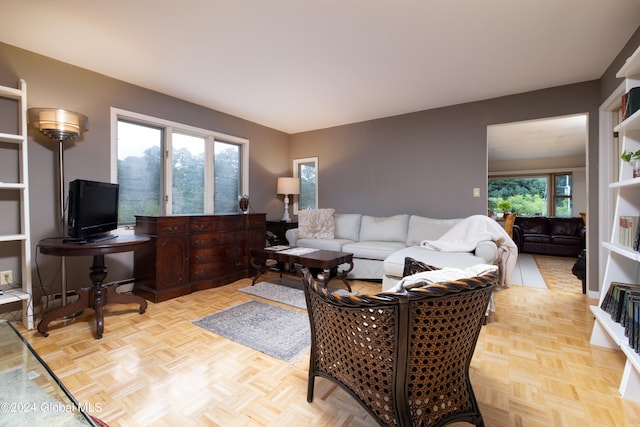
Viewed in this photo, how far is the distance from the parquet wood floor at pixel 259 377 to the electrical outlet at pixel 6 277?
2.01ft

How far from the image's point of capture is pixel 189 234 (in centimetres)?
319

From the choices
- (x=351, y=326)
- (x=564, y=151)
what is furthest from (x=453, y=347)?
(x=564, y=151)

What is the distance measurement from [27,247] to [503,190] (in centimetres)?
978

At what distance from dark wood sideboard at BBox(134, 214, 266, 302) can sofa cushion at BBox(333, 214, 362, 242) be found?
1.39 meters

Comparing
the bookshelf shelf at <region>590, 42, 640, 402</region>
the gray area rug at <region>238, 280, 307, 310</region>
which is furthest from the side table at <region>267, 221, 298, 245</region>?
the bookshelf shelf at <region>590, 42, 640, 402</region>

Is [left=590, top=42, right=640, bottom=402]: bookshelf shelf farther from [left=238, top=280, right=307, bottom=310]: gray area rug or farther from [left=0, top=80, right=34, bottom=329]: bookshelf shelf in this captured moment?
[left=0, top=80, right=34, bottom=329]: bookshelf shelf

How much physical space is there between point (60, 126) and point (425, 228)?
3990 mm

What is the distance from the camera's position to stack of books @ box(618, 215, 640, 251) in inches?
65.1

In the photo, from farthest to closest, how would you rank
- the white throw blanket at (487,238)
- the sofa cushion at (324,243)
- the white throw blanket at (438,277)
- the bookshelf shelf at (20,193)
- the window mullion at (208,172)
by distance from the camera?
the window mullion at (208,172)
the sofa cushion at (324,243)
the white throw blanket at (487,238)
the bookshelf shelf at (20,193)
the white throw blanket at (438,277)

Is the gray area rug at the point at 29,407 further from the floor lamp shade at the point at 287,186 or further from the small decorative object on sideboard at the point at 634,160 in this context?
the floor lamp shade at the point at 287,186

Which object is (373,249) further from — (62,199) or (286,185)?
(62,199)

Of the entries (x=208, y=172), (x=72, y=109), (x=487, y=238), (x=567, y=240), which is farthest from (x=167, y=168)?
(x=567, y=240)

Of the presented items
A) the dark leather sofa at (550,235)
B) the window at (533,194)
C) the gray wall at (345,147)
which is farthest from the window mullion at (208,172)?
the window at (533,194)

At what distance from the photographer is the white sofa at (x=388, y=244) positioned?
9.32ft
